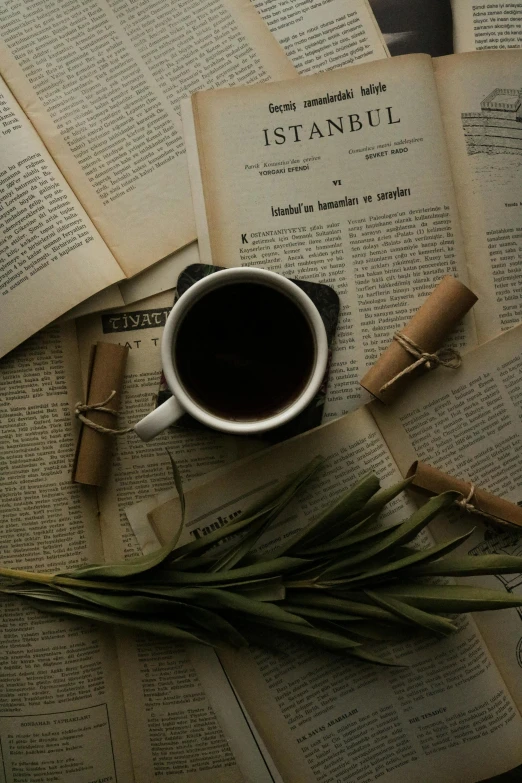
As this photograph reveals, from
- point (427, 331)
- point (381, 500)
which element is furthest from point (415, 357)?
point (381, 500)

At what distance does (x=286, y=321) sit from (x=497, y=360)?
0.75 feet

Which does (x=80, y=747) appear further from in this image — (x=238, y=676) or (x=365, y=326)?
(x=365, y=326)

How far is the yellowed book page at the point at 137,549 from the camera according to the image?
0.72 meters

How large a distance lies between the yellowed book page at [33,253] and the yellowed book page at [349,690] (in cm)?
23

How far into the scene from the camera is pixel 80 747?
73cm

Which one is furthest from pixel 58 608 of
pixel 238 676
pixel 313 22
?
pixel 313 22

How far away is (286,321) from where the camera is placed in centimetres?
67

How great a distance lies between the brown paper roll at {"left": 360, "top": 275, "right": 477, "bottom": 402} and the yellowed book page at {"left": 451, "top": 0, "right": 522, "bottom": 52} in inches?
10.2

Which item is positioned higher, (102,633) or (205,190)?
(205,190)

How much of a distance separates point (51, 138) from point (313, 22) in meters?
0.30

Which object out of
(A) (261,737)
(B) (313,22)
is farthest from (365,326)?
(A) (261,737)

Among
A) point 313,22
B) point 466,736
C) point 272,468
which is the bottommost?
point 466,736

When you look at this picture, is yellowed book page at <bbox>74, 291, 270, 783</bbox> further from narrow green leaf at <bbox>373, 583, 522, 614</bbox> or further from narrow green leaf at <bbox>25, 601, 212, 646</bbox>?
narrow green leaf at <bbox>373, 583, 522, 614</bbox>

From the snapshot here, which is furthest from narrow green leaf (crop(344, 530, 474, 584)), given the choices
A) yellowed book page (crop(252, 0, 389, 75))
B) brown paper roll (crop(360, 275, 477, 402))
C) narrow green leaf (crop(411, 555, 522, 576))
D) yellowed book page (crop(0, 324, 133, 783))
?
yellowed book page (crop(252, 0, 389, 75))
